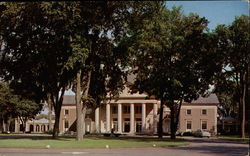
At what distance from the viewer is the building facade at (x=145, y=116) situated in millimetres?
71562

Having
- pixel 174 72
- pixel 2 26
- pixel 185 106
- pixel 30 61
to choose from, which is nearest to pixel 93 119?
pixel 185 106

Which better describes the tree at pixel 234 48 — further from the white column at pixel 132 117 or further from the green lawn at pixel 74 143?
the white column at pixel 132 117

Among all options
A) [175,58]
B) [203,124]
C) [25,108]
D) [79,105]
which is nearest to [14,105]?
[25,108]

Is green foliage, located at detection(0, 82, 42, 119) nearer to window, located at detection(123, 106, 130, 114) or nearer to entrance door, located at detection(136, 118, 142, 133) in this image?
window, located at detection(123, 106, 130, 114)

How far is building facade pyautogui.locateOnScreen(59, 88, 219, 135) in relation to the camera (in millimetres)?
71562

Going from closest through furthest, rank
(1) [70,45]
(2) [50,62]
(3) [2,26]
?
1. (3) [2,26]
2. (1) [70,45]
3. (2) [50,62]

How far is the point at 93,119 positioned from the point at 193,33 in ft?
170

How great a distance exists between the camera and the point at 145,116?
72.2m

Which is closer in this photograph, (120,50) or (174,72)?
(120,50)

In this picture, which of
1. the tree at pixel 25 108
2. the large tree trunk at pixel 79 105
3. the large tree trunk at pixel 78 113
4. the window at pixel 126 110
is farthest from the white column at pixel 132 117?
the large tree trunk at pixel 78 113

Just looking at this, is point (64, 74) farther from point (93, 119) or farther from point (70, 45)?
point (93, 119)

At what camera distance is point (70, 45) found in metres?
19.3

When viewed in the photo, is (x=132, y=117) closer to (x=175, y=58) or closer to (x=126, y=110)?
(x=126, y=110)

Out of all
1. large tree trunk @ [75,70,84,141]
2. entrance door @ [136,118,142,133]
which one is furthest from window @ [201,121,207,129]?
large tree trunk @ [75,70,84,141]
